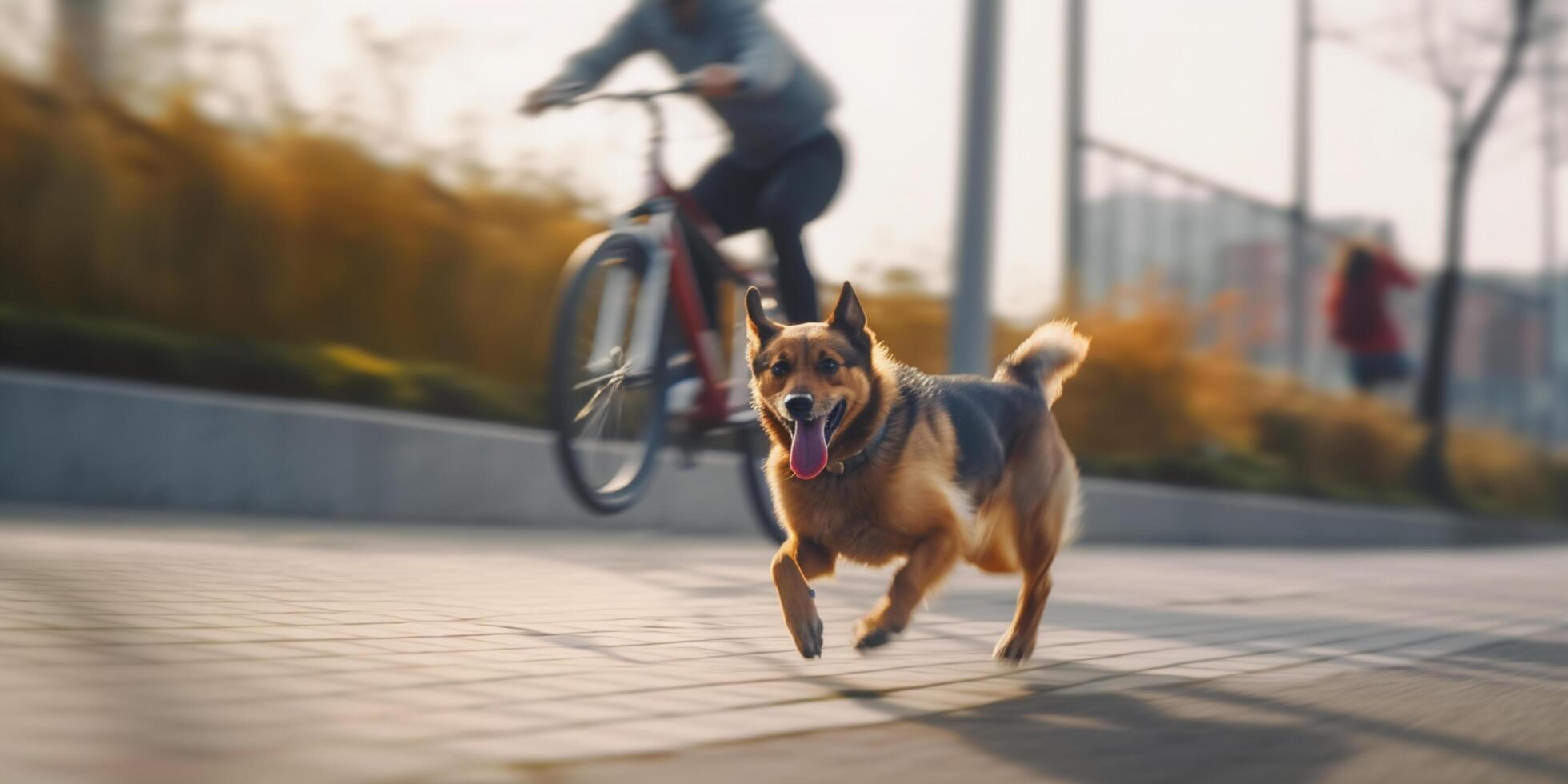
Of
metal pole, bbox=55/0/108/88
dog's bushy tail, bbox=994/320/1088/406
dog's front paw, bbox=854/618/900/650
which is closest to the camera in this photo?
dog's front paw, bbox=854/618/900/650

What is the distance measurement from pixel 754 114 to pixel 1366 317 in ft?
61.7

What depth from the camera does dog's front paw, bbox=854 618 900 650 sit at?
4.18 metres

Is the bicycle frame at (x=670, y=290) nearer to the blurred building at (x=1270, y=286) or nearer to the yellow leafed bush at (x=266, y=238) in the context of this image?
the yellow leafed bush at (x=266, y=238)

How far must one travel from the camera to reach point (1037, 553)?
4.88 metres

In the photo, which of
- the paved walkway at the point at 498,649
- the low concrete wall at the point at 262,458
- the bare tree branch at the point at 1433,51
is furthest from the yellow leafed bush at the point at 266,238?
the bare tree branch at the point at 1433,51

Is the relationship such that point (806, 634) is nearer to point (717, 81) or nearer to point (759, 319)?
point (759, 319)

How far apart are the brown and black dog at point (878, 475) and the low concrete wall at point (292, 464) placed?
2819 mm

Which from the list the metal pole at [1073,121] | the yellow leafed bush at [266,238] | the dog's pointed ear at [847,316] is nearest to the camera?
the dog's pointed ear at [847,316]

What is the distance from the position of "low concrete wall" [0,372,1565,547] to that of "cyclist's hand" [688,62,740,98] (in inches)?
73.2

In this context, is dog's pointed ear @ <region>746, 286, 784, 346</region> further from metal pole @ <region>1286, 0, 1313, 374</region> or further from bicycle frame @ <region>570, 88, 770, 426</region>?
metal pole @ <region>1286, 0, 1313, 374</region>

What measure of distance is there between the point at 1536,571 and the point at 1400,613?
599cm

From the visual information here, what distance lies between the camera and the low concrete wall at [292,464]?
815 centimetres

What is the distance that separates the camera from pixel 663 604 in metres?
5.69

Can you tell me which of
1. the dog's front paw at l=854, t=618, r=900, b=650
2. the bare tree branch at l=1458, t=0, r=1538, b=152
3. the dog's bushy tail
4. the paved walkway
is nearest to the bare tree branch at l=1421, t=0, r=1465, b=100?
the bare tree branch at l=1458, t=0, r=1538, b=152
